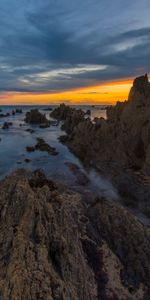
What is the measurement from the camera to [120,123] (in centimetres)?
3438

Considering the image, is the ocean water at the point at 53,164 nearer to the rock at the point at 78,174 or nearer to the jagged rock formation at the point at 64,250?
the rock at the point at 78,174

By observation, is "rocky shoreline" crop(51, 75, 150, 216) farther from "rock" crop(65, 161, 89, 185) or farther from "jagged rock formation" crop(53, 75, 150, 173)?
"rock" crop(65, 161, 89, 185)

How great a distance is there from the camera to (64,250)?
8.46m

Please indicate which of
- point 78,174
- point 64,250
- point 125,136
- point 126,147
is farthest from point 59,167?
point 64,250

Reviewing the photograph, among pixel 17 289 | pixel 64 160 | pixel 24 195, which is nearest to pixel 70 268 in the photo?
pixel 17 289

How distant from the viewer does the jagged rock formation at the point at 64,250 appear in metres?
7.31

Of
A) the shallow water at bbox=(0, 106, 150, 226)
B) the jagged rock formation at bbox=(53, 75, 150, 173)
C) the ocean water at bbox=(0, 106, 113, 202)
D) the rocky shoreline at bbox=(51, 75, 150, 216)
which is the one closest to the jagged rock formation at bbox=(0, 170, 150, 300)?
the shallow water at bbox=(0, 106, 150, 226)

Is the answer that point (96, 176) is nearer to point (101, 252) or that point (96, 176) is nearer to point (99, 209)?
point (99, 209)

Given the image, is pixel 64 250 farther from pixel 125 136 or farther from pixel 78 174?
pixel 125 136

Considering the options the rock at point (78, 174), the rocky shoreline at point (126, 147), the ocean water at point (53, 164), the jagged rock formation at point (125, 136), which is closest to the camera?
the rocky shoreline at point (126, 147)

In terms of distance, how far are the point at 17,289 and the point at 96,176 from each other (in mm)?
20886

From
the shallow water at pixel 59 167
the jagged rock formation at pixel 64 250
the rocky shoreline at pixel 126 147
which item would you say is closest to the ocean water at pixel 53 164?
the shallow water at pixel 59 167

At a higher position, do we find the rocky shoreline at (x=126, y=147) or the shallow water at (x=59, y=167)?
the rocky shoreline at (x=126, y=147)

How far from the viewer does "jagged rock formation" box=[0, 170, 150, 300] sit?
7312 mm
